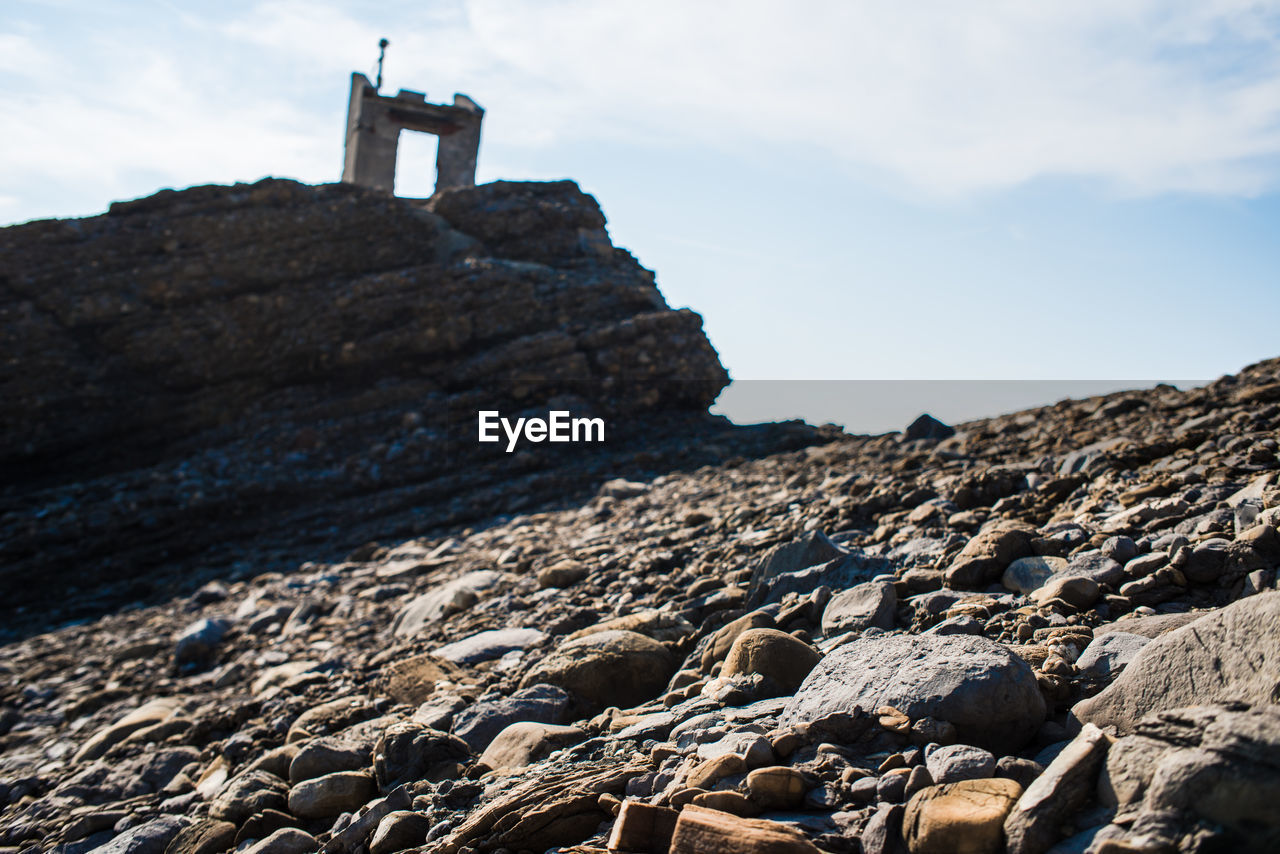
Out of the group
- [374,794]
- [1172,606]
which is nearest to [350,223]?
[374,794]

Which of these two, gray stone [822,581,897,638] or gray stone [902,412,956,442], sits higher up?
gray stone [902,412,956,442]

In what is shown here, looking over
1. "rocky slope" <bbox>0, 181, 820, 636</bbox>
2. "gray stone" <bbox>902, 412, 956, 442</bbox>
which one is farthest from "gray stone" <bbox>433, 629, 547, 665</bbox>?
"gray stone" <bbox>902, 412, 956, 442</bbox>

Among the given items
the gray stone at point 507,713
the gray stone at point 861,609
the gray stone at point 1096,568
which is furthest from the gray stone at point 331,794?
the gray stone at point 1096,568

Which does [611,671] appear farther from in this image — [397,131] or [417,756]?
[397,131]

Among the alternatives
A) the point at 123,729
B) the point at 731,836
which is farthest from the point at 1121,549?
the point at 123,729

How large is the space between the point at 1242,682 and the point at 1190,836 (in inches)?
22.1

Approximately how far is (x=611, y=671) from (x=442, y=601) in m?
2.82

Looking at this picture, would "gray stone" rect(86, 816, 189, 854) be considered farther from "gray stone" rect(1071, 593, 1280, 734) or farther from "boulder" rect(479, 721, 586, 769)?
"gray stone" rect(1071, 593, 1280, 734)

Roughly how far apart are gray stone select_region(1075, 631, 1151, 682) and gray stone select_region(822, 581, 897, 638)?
870 mm

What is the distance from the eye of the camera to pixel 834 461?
8547 millimetres

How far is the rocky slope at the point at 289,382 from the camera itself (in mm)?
10531

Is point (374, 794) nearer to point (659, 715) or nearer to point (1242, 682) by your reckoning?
point (659, 715)

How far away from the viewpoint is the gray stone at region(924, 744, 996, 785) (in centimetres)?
200

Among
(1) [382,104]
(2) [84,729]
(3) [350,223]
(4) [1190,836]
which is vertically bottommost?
(2) [84,729]
